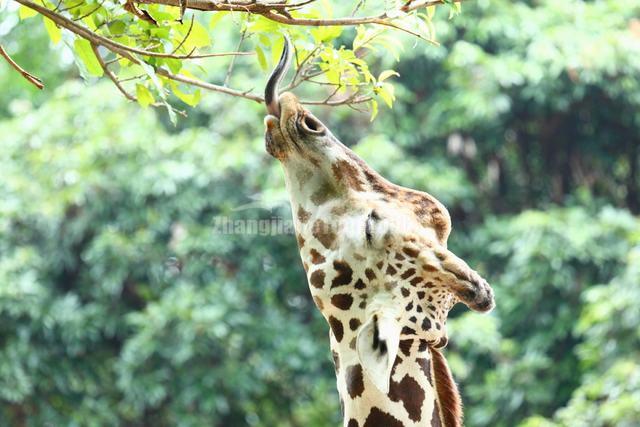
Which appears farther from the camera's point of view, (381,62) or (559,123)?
(559,123)

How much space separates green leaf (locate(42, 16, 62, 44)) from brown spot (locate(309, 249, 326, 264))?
79 centimetres

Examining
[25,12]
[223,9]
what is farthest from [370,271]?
[25,12]

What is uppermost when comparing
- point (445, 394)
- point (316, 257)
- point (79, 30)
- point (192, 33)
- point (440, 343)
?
→ point (79, 30)

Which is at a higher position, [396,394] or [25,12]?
[25,12]

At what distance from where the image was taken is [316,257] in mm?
2365

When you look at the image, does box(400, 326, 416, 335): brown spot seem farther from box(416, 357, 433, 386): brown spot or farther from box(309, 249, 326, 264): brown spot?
box(309, 249, 326, 264): brown spot

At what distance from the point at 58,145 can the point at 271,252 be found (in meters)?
1.95

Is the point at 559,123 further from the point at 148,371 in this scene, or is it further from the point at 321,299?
the point at 321,299

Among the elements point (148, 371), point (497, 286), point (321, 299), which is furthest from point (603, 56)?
point (321, 299)

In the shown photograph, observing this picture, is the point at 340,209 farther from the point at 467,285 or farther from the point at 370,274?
the point at 467,285

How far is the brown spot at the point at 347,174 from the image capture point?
2377mm

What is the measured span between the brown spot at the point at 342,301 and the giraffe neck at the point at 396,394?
0.32ft

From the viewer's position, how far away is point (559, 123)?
10.4m

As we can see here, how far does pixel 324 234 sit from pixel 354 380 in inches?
12.2
